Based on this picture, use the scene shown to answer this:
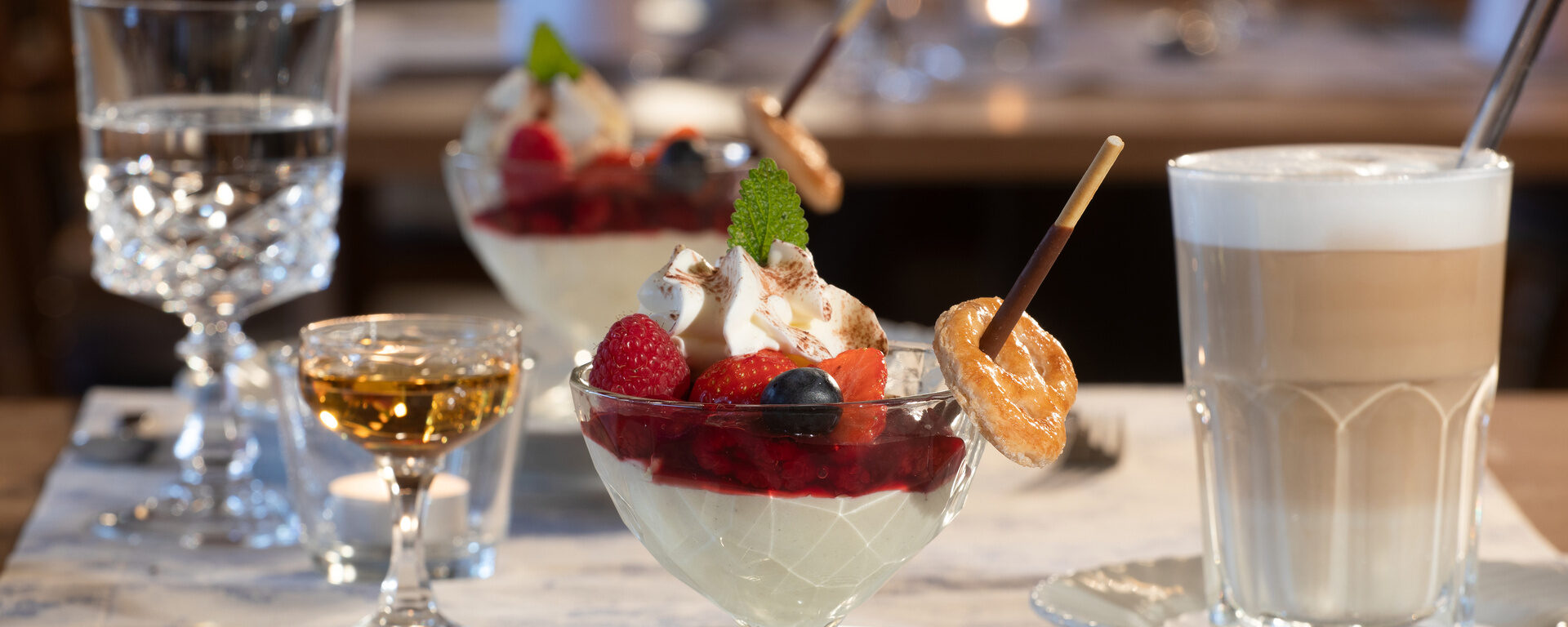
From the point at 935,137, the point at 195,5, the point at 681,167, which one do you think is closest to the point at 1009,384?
the point at 681,167

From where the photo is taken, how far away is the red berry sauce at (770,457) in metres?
0.67

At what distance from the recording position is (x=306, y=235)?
1.08 meters

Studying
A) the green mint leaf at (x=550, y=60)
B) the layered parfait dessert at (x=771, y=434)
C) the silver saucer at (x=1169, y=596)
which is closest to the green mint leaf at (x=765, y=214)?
the layered parfait dessert at (x=771, y=434)

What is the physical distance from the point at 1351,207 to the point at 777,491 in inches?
12.0

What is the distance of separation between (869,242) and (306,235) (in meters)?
2.08

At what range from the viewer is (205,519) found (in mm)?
1018

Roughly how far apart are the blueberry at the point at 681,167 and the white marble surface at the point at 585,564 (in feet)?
0.80

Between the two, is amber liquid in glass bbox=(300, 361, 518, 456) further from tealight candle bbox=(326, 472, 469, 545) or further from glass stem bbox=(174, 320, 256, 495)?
glass stem bbox=(174, 320, 256, 495)

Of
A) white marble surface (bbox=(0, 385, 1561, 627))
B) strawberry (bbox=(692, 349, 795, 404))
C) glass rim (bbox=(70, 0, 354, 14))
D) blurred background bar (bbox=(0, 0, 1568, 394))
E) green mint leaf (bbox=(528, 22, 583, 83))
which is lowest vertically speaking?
blurred background bar (bbox=(0, 0, 1568, 394))

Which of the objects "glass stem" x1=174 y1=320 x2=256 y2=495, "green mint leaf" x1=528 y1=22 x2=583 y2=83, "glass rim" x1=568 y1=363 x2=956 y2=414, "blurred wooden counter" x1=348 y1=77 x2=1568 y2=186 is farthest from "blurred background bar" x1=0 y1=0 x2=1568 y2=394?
"glass rim" x1=568 y1=363 x2=956 y2=414

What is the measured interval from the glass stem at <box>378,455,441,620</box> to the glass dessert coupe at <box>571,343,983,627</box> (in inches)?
5.6

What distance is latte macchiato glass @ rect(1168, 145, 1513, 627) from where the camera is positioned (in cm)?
76

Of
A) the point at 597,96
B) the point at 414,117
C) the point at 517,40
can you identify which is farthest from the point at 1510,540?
the point at 517,40

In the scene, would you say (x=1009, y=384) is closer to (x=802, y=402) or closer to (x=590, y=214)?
(x=802, y=402)
